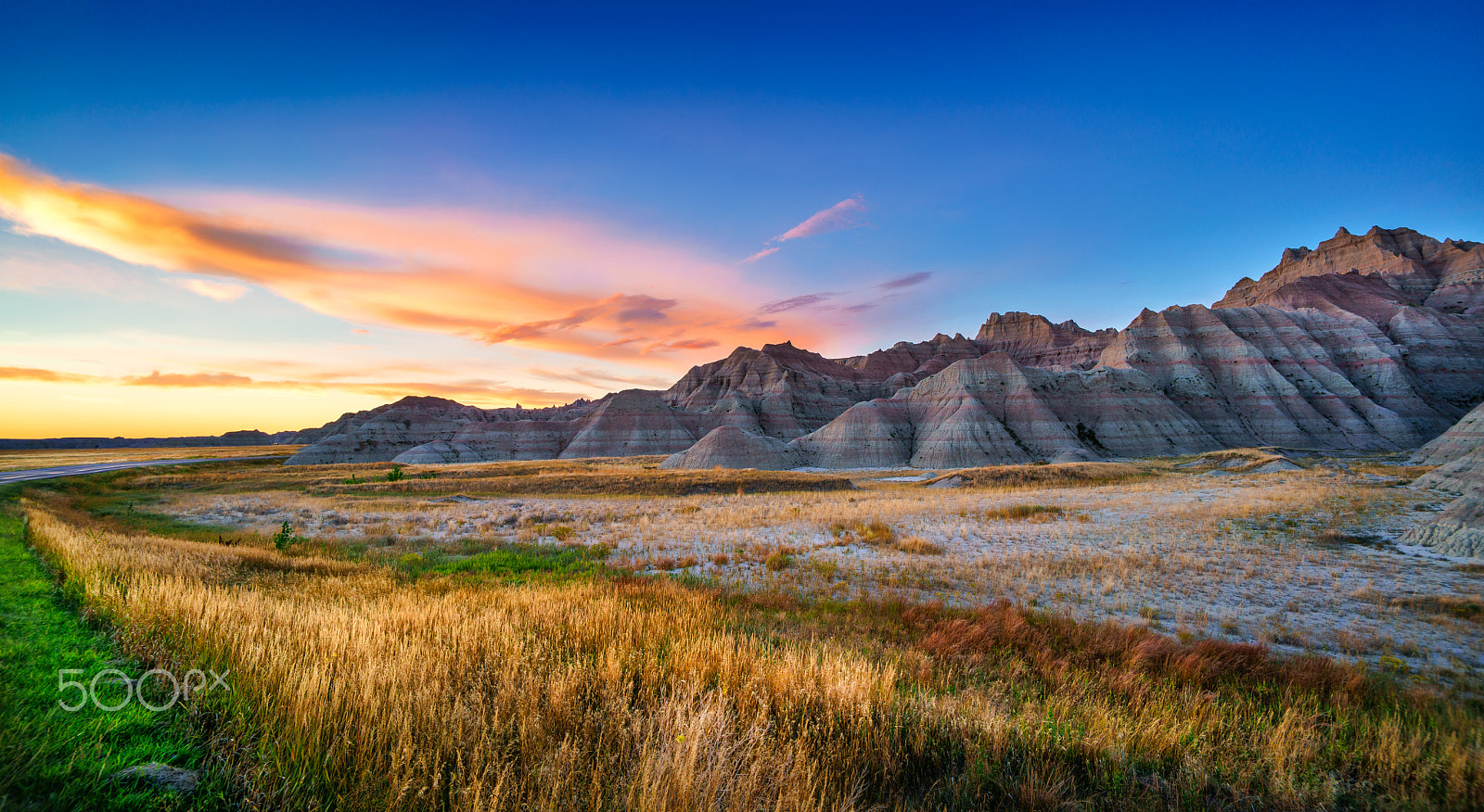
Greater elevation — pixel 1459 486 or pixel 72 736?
pixel 72 736

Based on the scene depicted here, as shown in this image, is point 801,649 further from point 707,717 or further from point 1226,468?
point 1226,468

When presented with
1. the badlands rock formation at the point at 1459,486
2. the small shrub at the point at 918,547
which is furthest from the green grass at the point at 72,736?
the badlands rock formation at the point at 1459,486

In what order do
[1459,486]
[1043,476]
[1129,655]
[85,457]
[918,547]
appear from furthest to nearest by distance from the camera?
1. [85,457]
2. [1043,476]
3. [1459,486]
4. [918,547]
5. [1129,655]

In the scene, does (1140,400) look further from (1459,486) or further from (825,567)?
(825,567)

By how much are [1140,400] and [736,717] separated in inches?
3735

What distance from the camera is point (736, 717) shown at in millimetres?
4133

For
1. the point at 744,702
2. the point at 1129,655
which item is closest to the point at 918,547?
the point at 1129,655

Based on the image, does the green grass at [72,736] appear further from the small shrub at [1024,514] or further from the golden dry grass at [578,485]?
the golden dry grass at [578,485]

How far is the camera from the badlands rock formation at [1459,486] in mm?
14094

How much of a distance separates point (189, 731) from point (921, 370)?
439 ft

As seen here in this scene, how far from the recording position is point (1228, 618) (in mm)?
9461

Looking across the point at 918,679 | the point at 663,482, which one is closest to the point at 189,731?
the point at 918,679

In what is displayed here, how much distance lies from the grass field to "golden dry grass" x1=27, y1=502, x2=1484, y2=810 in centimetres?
2

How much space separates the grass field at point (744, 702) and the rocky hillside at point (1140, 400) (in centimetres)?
5434
